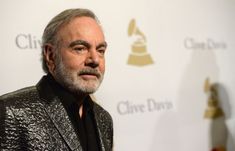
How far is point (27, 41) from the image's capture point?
1462mm

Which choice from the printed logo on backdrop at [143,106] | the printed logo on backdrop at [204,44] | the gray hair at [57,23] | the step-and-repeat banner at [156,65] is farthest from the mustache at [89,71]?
the printed logo on backdrop at [204,44]

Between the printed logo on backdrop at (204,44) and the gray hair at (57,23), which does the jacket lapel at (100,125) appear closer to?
the gray hair at (57,23)

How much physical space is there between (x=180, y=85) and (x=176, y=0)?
41 cm

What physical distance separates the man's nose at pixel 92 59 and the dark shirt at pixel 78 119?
0.11m

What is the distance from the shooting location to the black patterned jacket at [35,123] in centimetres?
99

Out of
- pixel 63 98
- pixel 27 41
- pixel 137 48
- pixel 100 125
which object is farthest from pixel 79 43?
pixel 137 48

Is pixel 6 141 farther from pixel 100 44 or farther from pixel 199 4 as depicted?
pixel 199 4

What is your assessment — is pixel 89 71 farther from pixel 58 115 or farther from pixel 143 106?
pixel 143 106

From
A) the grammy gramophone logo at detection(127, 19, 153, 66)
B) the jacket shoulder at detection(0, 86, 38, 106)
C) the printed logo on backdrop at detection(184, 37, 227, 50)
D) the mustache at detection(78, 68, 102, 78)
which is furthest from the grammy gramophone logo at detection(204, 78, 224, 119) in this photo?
the jacket shoulder at detection(0, 86, 38, 106)

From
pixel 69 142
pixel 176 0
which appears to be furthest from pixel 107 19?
pixel 69 142

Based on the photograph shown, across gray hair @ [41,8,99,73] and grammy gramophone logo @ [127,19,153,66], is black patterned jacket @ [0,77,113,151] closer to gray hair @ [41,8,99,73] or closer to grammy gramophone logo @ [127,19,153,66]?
gray hair @ [41,8,99,73]

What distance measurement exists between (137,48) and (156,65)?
0.44ft

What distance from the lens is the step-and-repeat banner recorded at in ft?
4.79

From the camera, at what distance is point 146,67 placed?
1.78m
